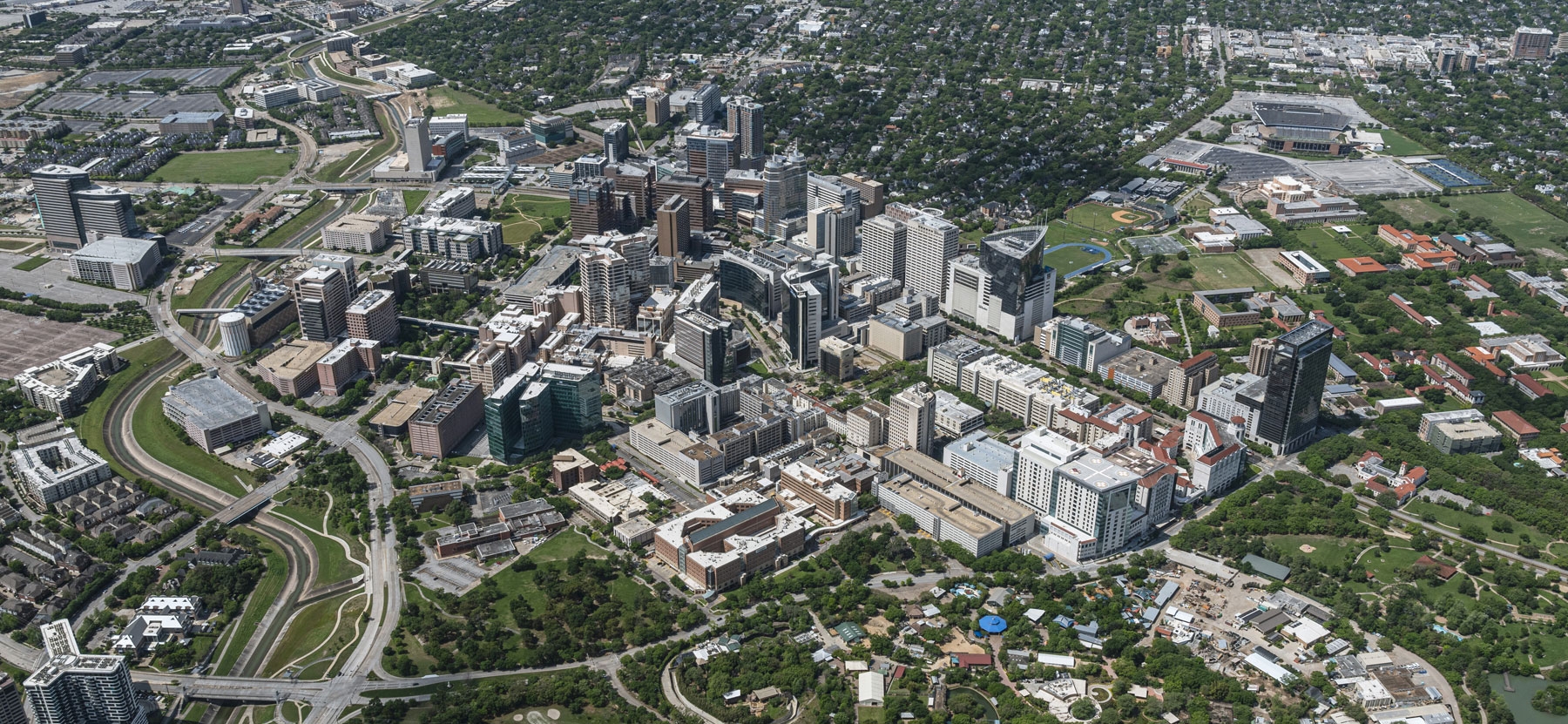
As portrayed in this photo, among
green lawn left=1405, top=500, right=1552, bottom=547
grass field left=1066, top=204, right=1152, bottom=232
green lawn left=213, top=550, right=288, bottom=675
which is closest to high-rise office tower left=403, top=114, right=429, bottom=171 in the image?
grass field left=1066, top=204, right=1152, bottom=232

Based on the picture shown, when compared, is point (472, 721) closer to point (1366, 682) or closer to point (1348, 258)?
point (1366, 682)

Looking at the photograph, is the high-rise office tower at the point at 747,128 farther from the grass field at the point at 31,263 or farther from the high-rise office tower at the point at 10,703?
the high-rise office tower at the point at 10,703

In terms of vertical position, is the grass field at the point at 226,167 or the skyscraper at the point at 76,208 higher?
the skyscraper at the point at 76,208

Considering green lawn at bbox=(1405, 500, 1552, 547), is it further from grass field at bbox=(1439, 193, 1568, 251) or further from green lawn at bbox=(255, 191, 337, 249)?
green lawn at bbox=(255, 191, 337, 249)

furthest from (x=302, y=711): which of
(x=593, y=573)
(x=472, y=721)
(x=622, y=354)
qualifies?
(x=622, y=354)

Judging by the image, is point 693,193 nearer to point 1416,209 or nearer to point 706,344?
point 706,344

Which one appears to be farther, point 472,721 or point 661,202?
point 661,202

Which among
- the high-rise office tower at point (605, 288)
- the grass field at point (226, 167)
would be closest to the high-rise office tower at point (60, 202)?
the grass field at point (226, 167)
